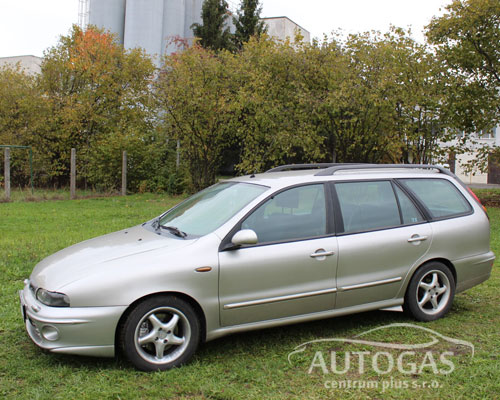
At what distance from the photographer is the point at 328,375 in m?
3.81

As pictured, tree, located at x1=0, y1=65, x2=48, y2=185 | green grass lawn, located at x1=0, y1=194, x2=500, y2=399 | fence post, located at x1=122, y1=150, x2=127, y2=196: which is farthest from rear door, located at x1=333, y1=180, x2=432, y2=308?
tree, located at x1=0, y1=65, x2=48, y2=185

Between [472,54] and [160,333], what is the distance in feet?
54.2

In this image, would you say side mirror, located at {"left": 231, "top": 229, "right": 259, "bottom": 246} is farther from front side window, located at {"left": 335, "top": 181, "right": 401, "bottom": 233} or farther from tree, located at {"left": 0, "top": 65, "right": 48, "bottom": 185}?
tree, located at {"left": 0, "top": 65, "right": 48, "bottom": 185}

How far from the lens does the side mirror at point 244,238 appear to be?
4.04m

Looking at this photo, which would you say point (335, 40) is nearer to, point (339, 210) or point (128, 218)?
point (128, 218)

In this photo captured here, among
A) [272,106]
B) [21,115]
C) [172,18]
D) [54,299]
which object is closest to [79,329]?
[54,299]

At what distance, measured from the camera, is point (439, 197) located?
5340 mm

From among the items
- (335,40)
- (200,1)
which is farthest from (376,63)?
(200,1)

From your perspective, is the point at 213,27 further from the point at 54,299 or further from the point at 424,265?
the point at 54,299

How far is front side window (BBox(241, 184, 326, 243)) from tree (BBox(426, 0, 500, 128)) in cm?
1411

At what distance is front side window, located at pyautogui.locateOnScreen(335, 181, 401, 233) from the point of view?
4750mm

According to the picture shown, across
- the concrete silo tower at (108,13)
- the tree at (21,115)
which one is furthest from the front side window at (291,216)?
the concrete silo tower at (108,13)

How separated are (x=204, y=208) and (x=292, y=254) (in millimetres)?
1053

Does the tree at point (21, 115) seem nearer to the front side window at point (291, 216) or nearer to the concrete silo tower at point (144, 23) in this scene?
the front side window at point (291, 216)
